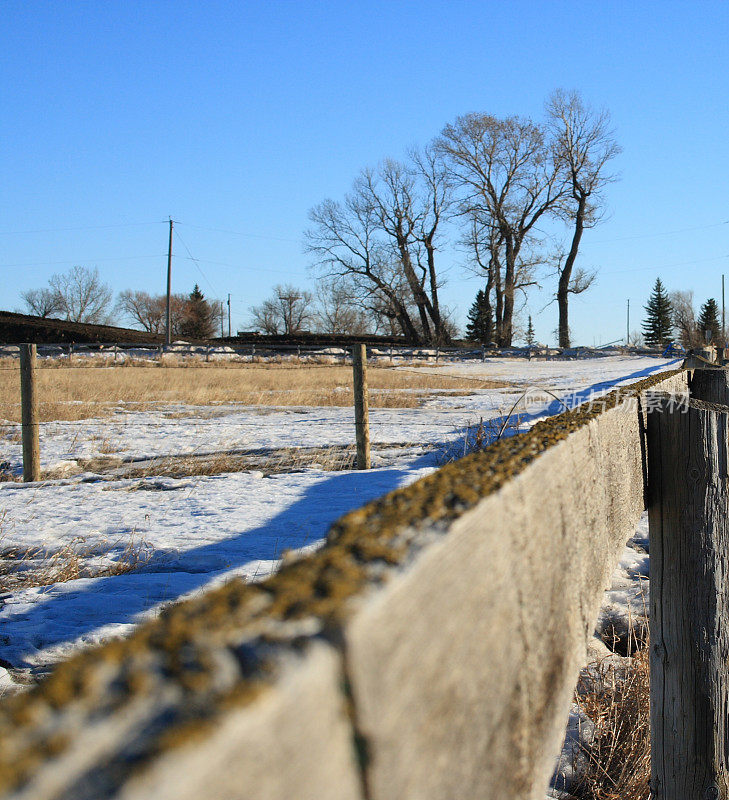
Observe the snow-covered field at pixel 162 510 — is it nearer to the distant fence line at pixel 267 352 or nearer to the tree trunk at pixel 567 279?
the distant fence line at pixel 267 352

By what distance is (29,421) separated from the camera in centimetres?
627

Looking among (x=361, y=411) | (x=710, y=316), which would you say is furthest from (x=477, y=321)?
(x=361, y=411)

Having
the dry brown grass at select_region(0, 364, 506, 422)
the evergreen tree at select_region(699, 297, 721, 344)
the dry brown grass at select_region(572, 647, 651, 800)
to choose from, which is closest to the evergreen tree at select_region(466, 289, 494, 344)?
the evergreen tree at select_region(699, 297, 721, 344)

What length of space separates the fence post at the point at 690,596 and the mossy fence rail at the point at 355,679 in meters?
0.97

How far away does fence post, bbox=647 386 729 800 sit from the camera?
1619mm

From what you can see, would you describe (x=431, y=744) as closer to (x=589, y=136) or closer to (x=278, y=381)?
(x=278, y=381)

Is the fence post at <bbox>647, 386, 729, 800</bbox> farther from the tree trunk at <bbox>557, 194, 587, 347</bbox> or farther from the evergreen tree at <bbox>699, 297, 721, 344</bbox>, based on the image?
the evergreen tree at <bbox>699, 297, 721, 344</bbox>

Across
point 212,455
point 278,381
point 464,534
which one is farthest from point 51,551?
point 278,381

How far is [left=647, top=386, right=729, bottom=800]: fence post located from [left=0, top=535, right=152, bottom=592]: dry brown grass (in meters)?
2.87

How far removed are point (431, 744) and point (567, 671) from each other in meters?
0.43

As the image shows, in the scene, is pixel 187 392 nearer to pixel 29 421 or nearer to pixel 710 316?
pixel 29 421

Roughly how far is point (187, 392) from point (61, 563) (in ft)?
40.4

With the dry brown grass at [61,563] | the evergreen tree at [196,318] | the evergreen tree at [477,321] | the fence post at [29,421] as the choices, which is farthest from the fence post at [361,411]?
the evergreen tree at [196,318]

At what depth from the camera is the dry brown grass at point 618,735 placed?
221cm
